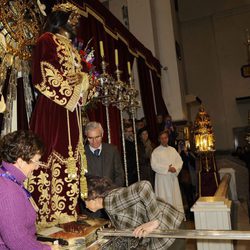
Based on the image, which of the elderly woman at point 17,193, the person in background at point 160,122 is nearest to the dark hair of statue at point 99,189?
the elderly woman at point 17,193

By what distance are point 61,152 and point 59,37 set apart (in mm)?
840

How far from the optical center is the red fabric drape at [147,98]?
6168mm

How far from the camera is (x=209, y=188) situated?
5516 millimetres

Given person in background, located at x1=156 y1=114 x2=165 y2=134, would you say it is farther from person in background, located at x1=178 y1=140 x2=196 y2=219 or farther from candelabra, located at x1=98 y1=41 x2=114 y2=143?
candelabra, located at x1=98 y1=41 x2=114 y2=143

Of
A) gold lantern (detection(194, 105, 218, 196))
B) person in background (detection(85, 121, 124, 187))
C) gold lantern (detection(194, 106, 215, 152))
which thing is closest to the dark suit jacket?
person in background (detection(85, 121, 124, 187))

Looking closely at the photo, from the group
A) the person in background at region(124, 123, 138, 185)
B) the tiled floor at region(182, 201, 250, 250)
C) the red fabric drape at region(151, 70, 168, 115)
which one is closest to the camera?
the tiled floor at region(182, 201, 250, 250)

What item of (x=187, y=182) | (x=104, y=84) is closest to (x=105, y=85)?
(x=104, y=84)

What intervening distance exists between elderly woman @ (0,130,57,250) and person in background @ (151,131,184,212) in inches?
137

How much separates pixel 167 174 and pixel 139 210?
3027mm

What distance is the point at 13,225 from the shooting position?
118 centimetres

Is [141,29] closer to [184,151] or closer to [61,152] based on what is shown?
[184,151]

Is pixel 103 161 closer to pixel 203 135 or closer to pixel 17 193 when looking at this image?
pixel 17 193

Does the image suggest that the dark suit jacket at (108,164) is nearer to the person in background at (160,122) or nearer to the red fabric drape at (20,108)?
the red fabric drape at (20,108)

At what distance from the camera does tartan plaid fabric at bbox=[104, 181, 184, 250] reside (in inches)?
66.8
